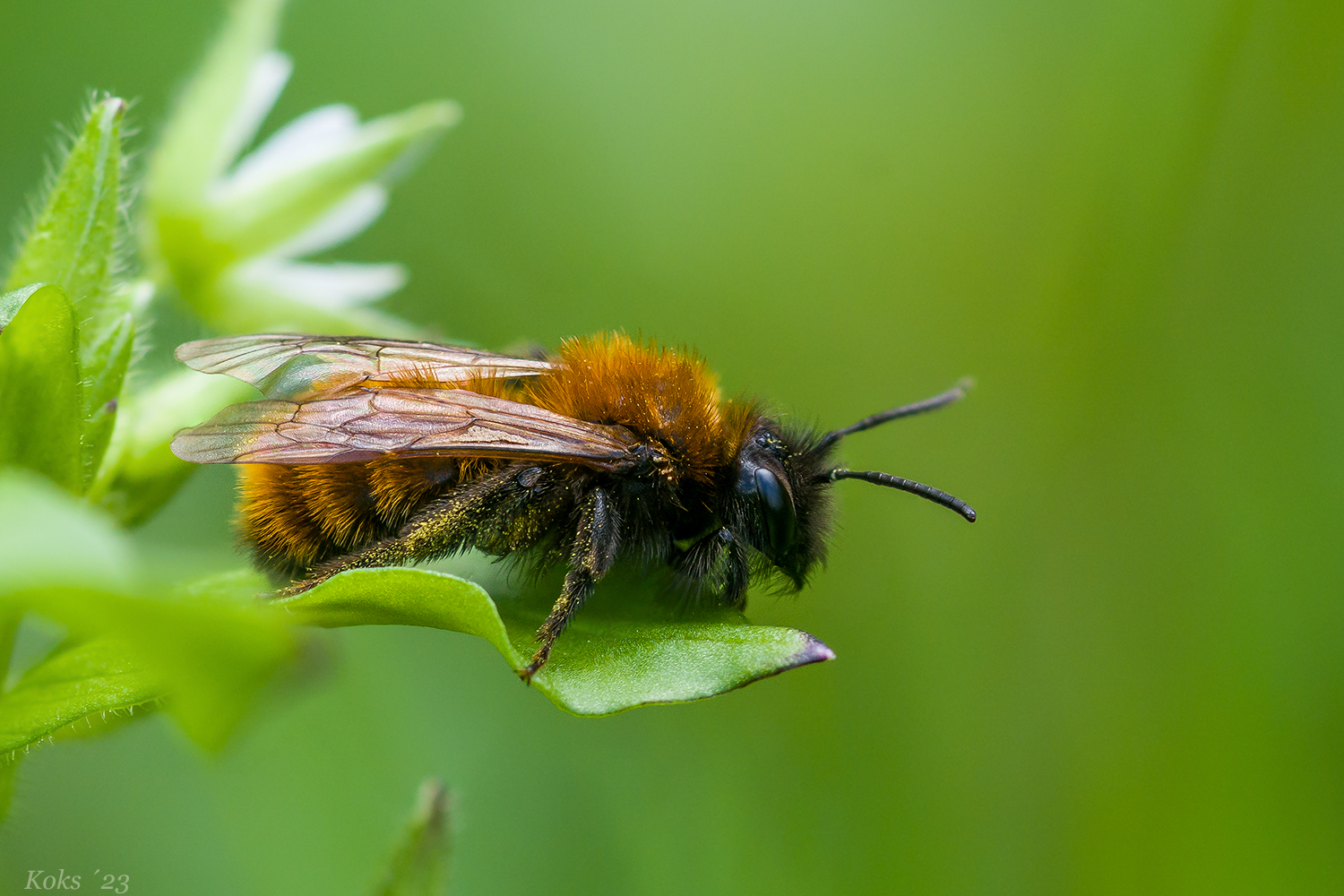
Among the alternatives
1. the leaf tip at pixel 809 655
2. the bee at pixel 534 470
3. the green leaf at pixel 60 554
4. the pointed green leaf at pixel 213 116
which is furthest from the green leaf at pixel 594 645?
the pointed green leaf at pixel 213 116

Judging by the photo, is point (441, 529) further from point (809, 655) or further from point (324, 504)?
point (809, 655)

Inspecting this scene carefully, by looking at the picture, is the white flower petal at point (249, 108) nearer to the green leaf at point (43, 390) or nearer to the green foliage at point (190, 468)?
the green foliage at point (190, 468)

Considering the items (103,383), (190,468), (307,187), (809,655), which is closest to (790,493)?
(809,655)

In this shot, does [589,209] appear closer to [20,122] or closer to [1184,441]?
[20,122]

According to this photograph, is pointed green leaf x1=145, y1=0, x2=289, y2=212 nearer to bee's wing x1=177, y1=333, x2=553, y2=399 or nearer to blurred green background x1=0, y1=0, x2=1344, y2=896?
bee's wing x1=177, y1=333, x2=553, y2=399

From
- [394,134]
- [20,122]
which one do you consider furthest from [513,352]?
[20,122]
